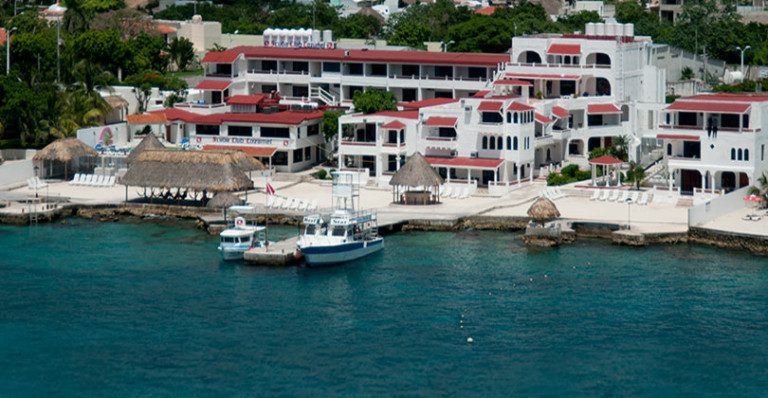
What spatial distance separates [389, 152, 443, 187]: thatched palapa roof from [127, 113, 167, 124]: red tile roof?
860 inches

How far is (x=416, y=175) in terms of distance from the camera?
9075cm

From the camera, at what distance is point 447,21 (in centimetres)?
15375

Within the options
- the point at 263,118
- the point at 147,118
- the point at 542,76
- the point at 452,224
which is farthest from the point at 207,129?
the point at 452,224

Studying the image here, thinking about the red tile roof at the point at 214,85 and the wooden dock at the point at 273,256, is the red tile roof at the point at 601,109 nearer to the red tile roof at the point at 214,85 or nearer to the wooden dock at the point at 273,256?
the red tile roof at the point at 214,85

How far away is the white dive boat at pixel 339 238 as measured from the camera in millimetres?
79688

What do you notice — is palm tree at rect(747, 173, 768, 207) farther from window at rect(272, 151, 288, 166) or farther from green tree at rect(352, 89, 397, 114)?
window at rect(272, 151, 288, 166)

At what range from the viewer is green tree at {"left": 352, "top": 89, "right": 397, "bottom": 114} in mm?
105500

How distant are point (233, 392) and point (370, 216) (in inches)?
964

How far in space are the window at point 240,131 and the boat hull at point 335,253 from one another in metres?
23.7

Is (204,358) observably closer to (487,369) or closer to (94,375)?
(94,375)

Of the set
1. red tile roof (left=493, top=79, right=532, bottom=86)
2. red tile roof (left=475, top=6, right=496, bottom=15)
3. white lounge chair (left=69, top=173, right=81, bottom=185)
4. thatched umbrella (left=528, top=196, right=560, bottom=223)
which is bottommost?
thatched umbrella (left=528, top=196, right=560, bottom=223)

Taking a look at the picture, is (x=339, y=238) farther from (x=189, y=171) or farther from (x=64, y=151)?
(x=64, y=151)

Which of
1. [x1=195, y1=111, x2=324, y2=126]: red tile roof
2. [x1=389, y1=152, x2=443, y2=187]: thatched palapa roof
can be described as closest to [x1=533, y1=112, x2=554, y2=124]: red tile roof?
[x1=389, y1=152, x2=443, y2=187]: thatched palapa roof

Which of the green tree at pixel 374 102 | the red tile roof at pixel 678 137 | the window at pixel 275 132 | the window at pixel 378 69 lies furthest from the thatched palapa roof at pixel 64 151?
the red tile roof at pixel 678 137
